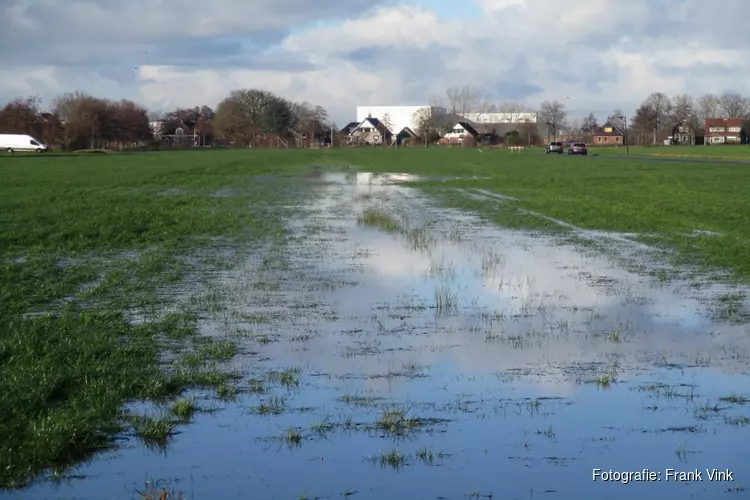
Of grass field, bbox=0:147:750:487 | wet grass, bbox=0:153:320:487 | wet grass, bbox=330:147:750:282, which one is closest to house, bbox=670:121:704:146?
wet grass, bbox=330:147:750:282

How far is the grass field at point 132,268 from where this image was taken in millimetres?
7504

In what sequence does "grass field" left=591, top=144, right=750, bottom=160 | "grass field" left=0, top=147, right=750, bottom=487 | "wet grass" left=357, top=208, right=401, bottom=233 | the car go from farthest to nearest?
the car → "grass field" left=591, top=144, right=750, bottom=160 → "wet grass" left=357, top=208, right=401, bottom=233 → "grass field" left=0, top=147, right=750, bottom=487

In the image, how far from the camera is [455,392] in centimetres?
832

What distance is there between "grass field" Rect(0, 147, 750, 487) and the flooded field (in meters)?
0.38

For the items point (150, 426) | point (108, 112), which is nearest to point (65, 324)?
point (150, 426)

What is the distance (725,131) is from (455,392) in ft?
672

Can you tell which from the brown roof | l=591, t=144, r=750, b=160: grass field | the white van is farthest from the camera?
the brown roof

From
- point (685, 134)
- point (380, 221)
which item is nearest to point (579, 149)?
point (380, 221)

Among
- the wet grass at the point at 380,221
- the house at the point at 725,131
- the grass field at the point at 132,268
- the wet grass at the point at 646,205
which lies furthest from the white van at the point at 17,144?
the house at the point at 725,131

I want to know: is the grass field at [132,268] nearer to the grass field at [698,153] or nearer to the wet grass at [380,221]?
the wet grass at [380,221]

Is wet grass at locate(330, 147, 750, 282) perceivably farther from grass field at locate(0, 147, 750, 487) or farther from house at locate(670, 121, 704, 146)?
house at locate(670, 121, 704, 146)

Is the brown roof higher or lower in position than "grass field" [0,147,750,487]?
higher

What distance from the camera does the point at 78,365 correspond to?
8.77 meters

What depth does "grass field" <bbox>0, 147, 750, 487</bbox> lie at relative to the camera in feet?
24.6
